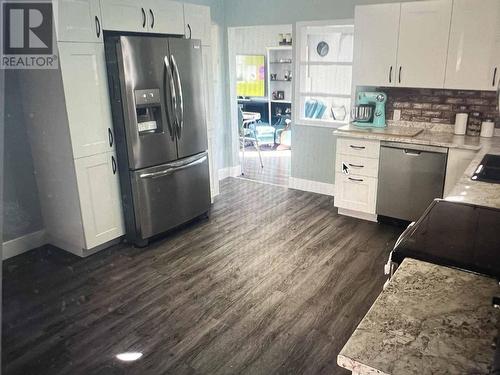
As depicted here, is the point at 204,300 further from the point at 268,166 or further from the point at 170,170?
the point at 268,166

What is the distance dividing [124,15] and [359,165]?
2.45m

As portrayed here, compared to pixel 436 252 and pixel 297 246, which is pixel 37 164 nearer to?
pixel 297 246

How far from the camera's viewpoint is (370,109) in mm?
4004

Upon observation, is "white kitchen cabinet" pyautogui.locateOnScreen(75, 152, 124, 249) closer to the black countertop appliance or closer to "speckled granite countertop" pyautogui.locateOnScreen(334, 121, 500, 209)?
"speckled granite countertop" pyautogui.locateOnScreen(334, 121, 500, 209)

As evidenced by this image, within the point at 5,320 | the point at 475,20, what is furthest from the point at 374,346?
the point at 475,20

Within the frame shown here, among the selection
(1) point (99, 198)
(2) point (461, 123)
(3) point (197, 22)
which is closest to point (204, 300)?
(1) point (99, 198)

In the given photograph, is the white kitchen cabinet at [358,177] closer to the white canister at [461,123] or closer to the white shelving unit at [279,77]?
the white canister at [461,123]

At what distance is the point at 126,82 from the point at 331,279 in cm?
217

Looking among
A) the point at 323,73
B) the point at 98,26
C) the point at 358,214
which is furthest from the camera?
the point at 323,73

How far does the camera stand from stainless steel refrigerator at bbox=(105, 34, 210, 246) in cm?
315

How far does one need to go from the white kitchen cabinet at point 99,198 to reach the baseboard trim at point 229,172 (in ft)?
7.16

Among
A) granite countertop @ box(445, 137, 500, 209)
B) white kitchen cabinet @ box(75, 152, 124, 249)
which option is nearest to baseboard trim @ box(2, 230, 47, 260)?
white kitchen cabinet @ box(75, 152, 124, 249)

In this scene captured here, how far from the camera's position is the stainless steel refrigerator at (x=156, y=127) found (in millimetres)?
3148

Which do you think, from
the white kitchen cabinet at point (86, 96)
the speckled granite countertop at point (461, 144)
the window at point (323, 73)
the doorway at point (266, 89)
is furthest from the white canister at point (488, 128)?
the doorway at point (266, 89)
